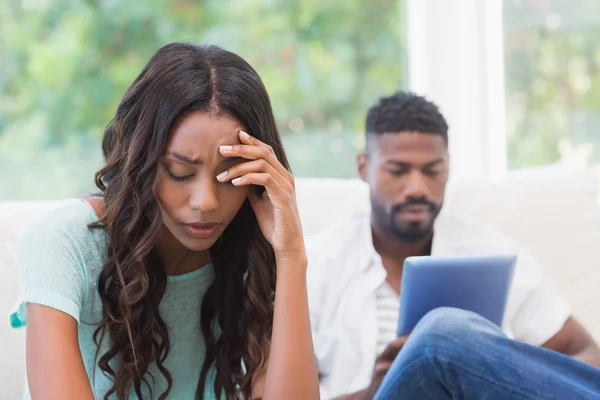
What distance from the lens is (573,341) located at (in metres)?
1.98

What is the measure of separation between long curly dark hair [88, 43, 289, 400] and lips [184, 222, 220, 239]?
0.06 metres

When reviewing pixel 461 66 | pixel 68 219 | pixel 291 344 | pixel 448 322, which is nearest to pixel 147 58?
pixel 461 66

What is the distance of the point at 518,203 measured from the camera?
2.22 metres

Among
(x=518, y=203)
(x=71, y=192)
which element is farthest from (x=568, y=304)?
(x=71, y=192)

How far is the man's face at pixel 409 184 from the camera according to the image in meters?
2.05

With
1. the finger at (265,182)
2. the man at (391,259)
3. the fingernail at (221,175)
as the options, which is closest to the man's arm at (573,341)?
the man at (391,259)

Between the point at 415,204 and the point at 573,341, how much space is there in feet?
1.60

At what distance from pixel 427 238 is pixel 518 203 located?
0.28m

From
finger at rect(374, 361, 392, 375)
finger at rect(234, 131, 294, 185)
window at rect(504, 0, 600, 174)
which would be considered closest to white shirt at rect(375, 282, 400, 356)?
finger at rect(374, 361, 392, 375)

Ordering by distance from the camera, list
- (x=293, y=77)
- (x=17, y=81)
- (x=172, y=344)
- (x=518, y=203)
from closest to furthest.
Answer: (x=172, y=344) < (x=518, y=203) < (x=17, y=81) < (x=293, y=77)

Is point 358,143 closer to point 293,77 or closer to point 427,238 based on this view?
point 293,77

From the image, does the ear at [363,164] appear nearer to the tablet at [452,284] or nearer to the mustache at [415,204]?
the mustache at [415,204]

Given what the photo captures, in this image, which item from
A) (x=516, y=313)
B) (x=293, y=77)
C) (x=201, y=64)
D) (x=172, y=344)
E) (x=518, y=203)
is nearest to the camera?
(x=201, y=64)

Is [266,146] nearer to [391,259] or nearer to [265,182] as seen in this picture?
[265,182]
